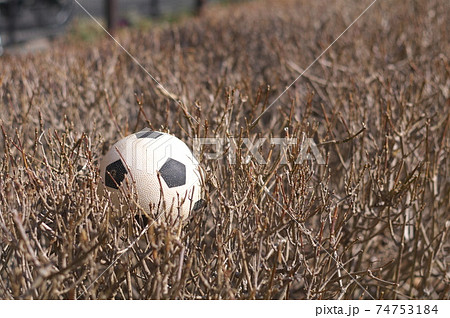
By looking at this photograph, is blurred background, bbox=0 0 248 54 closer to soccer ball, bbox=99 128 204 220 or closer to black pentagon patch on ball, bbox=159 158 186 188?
soccer ball, bbox=99 128 204 220

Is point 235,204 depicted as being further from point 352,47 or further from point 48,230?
point 352,47

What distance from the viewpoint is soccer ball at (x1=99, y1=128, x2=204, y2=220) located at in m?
3.48

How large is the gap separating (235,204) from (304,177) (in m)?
0.42

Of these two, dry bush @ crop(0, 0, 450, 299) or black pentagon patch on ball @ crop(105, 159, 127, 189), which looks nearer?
dry bush @ crop(0, 0, 450, 299)

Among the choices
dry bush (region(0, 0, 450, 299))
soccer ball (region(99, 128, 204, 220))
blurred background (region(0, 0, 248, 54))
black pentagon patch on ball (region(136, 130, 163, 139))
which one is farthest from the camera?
blurred background (region(0, 0, 248, 54))

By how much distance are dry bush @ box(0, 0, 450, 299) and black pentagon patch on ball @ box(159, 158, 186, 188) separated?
0.58ft

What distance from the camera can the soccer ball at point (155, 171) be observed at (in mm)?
3482

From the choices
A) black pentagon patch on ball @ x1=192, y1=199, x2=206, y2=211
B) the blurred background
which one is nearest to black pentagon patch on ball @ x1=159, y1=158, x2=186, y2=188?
black pentagon patch on ball @ x1=192, y1=199, x2=206, y2=211

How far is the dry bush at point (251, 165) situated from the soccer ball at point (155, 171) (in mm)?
125

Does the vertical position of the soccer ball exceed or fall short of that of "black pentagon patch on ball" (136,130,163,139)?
it falls short

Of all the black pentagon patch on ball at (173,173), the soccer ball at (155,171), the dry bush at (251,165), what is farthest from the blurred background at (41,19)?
the black pentagon patch on ball at (173,173)

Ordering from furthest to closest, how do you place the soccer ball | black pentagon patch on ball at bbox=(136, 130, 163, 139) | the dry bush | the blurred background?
the blurred background, black pentagon patch on ball at bbox=(136, 130, 163, 139), the soccer ball, the dry bush

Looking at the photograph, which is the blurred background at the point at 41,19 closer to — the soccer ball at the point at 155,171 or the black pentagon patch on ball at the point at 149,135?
the black pentagon patch on ball at the point at 149,135

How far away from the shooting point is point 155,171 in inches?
140
